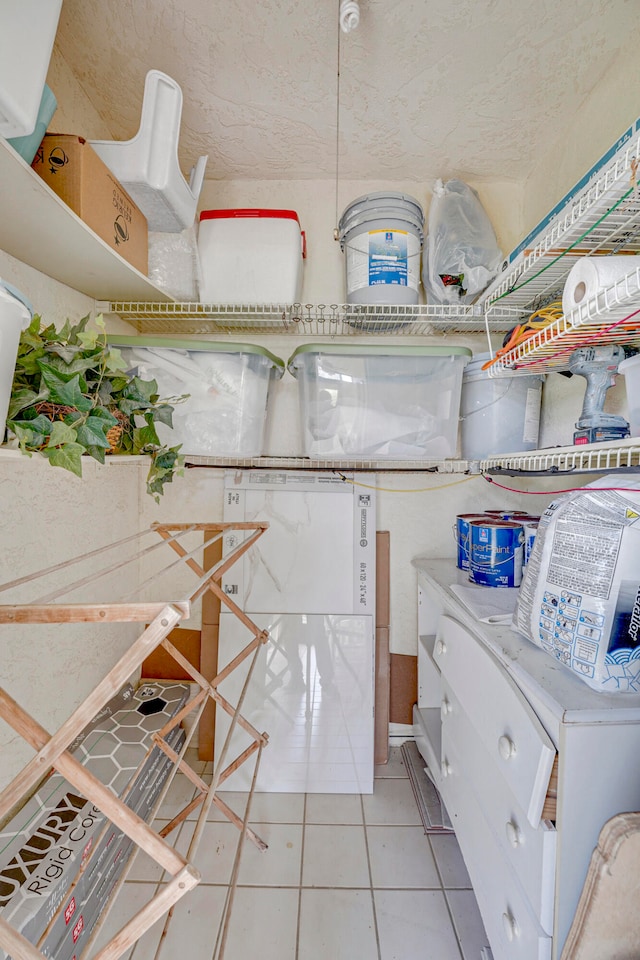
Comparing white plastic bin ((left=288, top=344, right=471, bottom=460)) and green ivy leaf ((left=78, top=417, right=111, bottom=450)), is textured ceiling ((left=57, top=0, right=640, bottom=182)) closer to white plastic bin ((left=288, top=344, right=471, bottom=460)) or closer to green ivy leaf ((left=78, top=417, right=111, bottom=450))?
white plastic bin ((left=288, top=344, right=471, bottom=460))

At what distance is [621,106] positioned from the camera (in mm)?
1167

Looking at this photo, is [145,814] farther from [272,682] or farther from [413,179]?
[413,179]

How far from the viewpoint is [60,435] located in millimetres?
681

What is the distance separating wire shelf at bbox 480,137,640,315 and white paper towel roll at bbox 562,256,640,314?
0.14 m

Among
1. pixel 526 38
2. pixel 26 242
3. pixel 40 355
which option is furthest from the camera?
pixel 526 38

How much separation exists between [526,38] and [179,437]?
1.39 metres

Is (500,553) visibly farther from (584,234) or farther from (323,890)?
(323,890)

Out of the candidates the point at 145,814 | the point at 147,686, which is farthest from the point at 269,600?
the point at 145,814

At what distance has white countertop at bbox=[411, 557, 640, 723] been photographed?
73cm

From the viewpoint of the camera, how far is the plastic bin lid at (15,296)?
0.58 m

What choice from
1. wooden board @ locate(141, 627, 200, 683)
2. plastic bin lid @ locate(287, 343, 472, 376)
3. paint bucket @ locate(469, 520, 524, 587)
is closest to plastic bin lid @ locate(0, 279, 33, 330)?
plastic bin lid @ locate(287, 343, 472, 376)

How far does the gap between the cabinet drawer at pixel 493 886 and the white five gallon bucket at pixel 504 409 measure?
2.97 feet

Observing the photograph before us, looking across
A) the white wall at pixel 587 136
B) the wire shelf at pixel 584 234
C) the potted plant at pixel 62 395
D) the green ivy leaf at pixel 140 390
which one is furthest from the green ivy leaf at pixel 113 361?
the white wall at pixel 587 136

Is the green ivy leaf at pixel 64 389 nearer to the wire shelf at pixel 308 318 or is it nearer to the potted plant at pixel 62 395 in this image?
the potted plant at pixel 62 395
